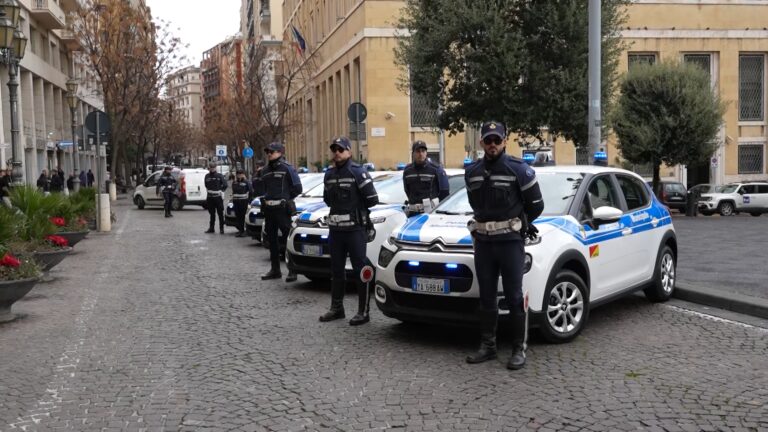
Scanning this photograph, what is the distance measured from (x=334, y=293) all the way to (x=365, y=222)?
82cm

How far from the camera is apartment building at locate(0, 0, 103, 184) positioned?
3784 cm

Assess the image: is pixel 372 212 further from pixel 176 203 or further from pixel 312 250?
pixel 176 203

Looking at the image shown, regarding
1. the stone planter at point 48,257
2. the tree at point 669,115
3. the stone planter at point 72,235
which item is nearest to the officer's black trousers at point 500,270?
the stone planter at point 48,257

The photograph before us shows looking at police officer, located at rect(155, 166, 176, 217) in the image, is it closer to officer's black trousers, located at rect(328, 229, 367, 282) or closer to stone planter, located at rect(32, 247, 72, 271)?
stone planter, located at rect(32, 247, 72, 271)

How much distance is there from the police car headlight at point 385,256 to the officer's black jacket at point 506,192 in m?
1.10

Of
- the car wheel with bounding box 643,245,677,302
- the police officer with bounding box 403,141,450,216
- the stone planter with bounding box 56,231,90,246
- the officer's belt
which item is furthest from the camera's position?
the stone planter with bounding box 56,231,90,246

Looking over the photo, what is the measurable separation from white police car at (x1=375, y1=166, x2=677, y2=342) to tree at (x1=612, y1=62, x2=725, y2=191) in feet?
72.1

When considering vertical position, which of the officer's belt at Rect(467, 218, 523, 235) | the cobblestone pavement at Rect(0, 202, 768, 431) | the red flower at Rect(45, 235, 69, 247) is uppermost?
the officer's belt at Rect(467, 218, 523, 235)

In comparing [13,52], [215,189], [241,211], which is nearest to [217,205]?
[215,189]

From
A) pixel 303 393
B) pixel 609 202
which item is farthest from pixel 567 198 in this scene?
pixel 303 393

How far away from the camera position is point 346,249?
26.3 ft

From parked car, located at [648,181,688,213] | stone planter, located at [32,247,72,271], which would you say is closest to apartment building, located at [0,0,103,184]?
stone planter, located at [32,247,72,271]

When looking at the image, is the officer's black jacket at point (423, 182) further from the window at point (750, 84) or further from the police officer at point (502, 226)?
the window at point (750, 84)

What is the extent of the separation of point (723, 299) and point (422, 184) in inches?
155
